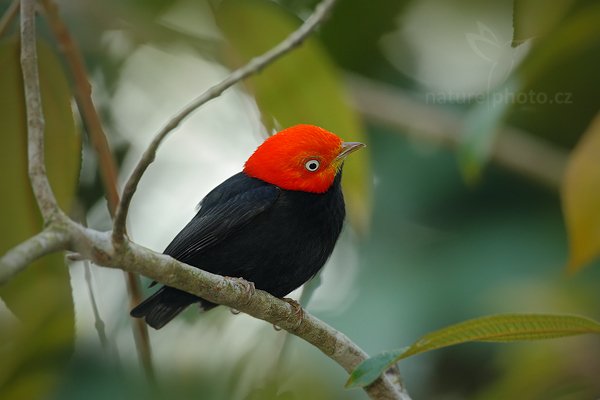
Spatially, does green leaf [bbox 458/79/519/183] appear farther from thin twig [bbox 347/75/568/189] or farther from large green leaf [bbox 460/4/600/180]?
thin twig [bbox 347/75/568/189]

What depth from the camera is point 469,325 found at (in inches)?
104

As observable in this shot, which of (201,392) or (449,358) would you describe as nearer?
(201,392)

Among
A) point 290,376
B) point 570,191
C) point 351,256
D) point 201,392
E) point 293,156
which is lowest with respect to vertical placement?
point 201,392

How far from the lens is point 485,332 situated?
270cm

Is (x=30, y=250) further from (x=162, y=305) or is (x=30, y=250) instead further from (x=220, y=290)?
(x=162, y=305)

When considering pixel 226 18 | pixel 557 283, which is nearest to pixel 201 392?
pixel 226 18

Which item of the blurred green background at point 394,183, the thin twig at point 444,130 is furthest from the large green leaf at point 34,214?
the thin twig at point 444,130

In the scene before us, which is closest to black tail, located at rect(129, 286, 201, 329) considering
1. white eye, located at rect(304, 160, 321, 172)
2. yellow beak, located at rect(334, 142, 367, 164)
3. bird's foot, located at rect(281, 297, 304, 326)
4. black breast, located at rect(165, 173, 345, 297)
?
black breast, located at rect(165, 173, 345, 297)

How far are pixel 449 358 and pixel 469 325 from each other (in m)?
3.18

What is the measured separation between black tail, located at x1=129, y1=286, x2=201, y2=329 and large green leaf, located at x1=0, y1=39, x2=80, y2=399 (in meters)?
0.45

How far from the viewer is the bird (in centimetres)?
390

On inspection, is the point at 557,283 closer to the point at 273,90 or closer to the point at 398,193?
the point at 398,193

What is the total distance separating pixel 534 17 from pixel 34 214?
189 centimetres

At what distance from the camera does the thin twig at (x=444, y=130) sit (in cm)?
566
